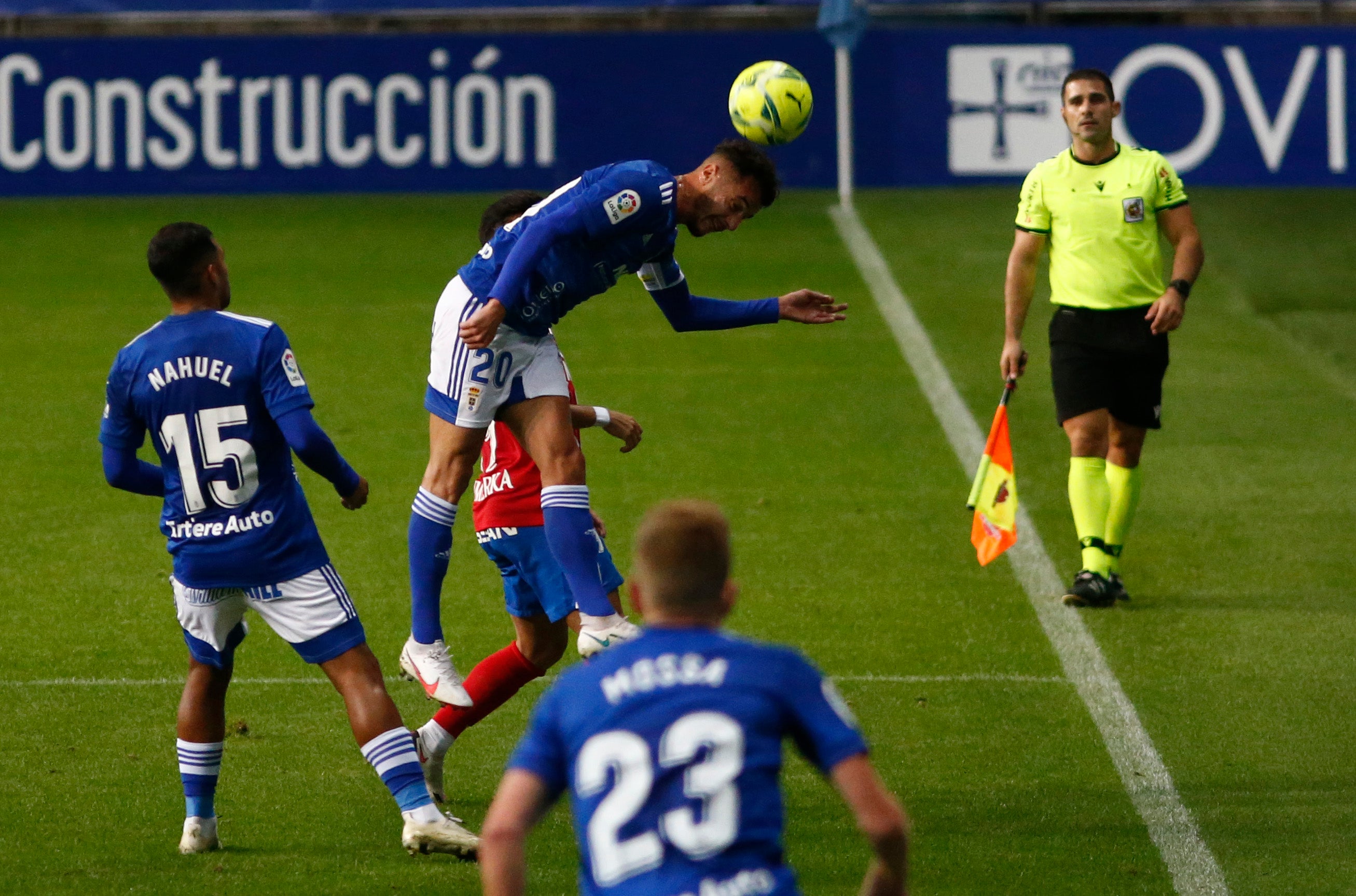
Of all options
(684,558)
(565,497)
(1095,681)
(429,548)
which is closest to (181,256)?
(565,497)

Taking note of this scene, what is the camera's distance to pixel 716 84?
66.6ft

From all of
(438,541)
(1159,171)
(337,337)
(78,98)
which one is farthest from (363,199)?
Answer: (438,541)

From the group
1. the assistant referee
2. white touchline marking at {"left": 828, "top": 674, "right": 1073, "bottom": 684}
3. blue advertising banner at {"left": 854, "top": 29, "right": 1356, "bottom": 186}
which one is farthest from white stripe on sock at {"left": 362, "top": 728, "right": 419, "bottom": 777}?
blue advertising banner at {"left": 854, "top": 29, "right": 1356, "bottom": 186}

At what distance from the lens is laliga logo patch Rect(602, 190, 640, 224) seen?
6.68m

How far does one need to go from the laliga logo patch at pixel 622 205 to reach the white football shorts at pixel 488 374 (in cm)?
53

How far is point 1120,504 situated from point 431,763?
4.32m

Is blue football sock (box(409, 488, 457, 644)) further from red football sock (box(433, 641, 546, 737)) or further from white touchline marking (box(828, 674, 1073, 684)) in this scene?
white touchline marking (box(828, 674, 1073, 684))

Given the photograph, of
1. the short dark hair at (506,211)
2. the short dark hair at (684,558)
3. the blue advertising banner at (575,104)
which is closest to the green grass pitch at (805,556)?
the blue advertising banner at (575,104)

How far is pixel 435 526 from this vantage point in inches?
275

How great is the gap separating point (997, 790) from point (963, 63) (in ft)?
47.3

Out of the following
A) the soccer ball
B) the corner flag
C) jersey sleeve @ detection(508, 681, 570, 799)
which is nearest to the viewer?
jersey sleeve @ detection(508, 681, 570, 799)

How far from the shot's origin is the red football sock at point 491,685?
22.2 ft

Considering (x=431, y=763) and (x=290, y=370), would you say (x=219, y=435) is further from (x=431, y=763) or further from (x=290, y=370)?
(x=431, y=763)

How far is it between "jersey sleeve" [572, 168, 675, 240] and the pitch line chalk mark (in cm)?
246
